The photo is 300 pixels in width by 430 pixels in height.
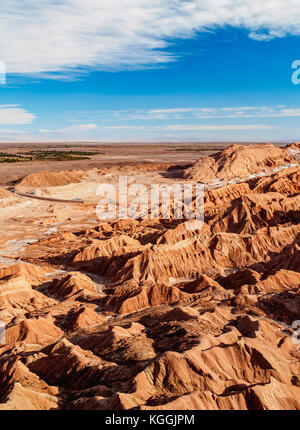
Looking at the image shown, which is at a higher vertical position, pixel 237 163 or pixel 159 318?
pixel 237 163

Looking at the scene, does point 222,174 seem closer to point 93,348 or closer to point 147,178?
point 147,178

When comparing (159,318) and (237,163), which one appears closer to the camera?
(159,318)

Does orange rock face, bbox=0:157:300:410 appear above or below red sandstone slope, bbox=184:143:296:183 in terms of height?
below

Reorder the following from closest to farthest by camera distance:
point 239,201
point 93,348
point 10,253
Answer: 1. point 93,348
2. point 10,253
3. point 239,201

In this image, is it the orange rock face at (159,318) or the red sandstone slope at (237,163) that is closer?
the orange rock face at (159,318)

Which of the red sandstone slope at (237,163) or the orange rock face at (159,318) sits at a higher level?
the red sandstone slope at (237,163)

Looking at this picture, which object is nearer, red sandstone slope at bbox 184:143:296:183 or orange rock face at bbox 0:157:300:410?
orange rock face at bbox 0:157:300:410

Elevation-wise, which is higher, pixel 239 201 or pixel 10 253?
pixel 239 201

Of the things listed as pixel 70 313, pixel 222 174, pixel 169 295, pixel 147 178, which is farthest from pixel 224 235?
pixel 147 178
